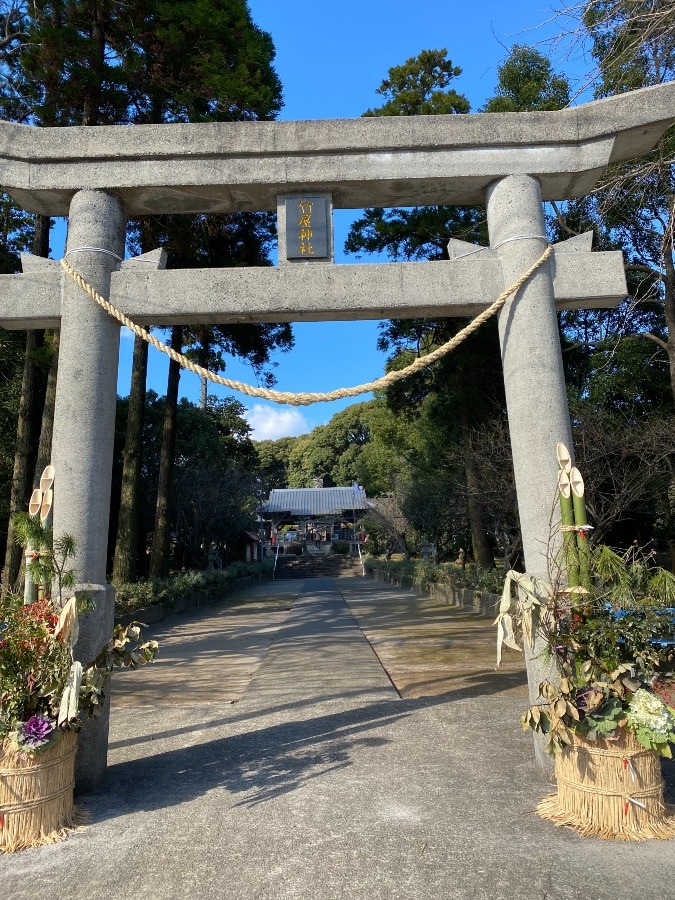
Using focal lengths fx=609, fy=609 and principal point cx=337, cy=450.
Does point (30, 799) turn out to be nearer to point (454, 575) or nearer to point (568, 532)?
point (568, 532)

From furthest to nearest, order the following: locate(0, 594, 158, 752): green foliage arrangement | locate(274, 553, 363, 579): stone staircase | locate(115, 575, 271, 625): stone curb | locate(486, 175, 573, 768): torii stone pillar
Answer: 1. locate(274, 553, 363, 579): stone staircase
2. locate(115, 575, 271, 625): stone curb
3. locate(486, 175, 573, 768): torii stone pillar
4. locate(0, 594, 158, 752): green foliage arrangement

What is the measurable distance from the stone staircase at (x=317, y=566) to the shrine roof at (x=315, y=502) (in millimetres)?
3234

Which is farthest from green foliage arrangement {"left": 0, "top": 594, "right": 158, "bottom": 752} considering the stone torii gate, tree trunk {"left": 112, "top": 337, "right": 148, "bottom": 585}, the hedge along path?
tree trunk {"left": 112, "top": 337, "right": 148, "bottom": 585}

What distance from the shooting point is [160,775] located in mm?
3691

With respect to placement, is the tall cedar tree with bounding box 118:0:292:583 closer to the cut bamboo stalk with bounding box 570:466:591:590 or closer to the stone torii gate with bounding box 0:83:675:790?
the stone torii gate with bounding box 0:83:675:790

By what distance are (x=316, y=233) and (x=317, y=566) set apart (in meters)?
31.4

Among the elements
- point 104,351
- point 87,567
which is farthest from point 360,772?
point 104,351

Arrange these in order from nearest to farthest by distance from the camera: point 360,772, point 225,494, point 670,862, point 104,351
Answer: point 670,862
point 360,772
point 104,351
point 225,494

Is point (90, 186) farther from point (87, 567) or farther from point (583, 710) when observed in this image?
point (583, 710)

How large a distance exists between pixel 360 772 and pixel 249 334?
12834mm

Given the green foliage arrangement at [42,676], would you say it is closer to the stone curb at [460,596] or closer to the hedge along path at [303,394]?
the hedge along path at [303,394]

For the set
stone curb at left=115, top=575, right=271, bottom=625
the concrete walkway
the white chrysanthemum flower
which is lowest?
the concrete walkway

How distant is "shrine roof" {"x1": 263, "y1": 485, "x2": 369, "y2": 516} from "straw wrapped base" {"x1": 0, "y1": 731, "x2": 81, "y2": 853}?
34871 mm

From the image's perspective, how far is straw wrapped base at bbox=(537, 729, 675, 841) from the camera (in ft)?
9.04
